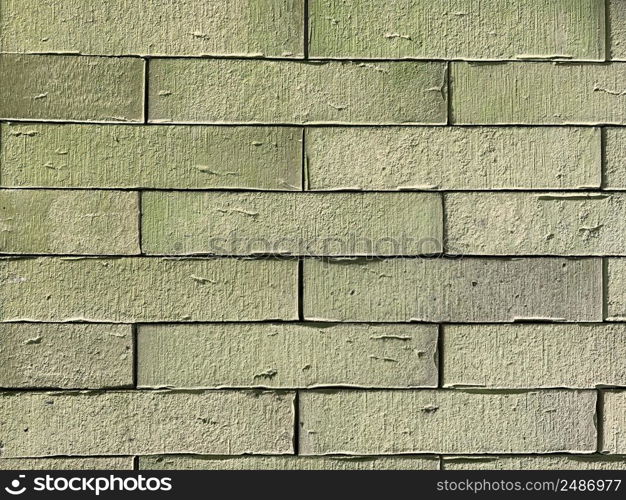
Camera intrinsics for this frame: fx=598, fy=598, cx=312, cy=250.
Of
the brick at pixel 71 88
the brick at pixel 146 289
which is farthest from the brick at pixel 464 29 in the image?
the brick at pixel 146 289

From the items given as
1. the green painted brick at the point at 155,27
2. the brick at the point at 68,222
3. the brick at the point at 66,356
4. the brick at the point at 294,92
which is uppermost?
the green painted brick at the point at 155,27

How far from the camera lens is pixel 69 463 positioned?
203cm

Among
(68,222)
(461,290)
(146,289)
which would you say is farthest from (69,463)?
(461,290)

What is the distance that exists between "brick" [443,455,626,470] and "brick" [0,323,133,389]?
1171 mm

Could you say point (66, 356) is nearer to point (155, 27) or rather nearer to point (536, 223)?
point (155, 27)

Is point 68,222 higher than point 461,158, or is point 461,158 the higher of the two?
point 461,158

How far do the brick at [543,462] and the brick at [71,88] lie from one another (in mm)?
1616

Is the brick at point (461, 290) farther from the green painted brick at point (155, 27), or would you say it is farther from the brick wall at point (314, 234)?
the green painted brick at point (155, 27)

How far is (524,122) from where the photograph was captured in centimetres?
204

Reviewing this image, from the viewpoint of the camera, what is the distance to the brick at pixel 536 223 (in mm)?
2031

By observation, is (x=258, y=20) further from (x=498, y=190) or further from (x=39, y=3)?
(x=498, y=190)

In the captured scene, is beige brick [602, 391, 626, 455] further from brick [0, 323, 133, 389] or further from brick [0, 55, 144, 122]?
brick [0, 55, 144, 122]

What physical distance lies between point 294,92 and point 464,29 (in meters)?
0.62

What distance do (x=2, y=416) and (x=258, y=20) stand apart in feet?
5.20
